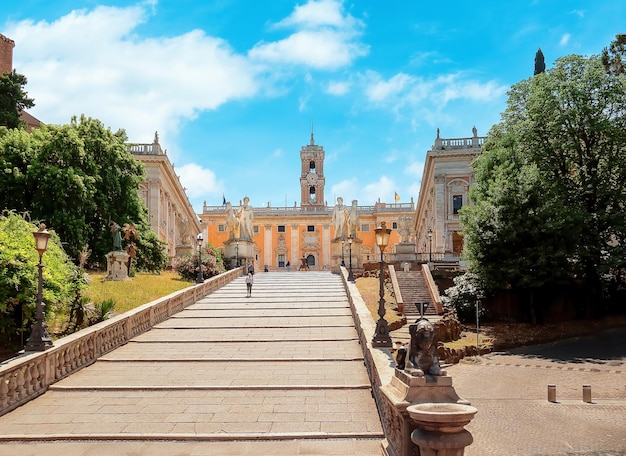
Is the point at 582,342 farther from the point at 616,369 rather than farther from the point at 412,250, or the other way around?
the point at 412,250

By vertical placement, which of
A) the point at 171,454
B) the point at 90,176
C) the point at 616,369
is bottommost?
the point at 616,369

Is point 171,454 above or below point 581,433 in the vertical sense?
above

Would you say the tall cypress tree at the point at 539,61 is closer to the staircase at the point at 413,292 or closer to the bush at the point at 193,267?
the staircase at the point at 413,292

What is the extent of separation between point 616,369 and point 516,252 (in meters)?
8.79

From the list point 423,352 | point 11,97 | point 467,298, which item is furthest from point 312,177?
point 423,352

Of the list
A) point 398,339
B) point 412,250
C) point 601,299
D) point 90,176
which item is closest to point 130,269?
point 90,176

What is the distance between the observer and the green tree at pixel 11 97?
35.8m

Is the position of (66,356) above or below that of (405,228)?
below

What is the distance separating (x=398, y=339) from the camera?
23.3 meters

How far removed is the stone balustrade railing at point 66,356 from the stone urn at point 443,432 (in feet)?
24.2

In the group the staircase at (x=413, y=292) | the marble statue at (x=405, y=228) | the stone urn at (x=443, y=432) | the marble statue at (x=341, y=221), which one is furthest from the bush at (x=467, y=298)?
the stone urn at (x=443, y=432)

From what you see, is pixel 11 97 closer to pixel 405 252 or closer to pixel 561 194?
pixel 405 252

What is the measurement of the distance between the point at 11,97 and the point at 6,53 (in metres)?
9.34

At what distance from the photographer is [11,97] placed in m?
36.5
